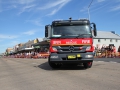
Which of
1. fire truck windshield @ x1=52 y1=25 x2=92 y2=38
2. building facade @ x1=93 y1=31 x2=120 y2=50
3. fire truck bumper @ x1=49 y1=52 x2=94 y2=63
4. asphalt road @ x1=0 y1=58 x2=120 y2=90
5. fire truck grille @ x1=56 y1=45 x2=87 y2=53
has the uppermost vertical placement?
building facade @ x1=93 y1=31 x2=120 y2=50

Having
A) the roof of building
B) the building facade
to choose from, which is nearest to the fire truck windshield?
the building facade

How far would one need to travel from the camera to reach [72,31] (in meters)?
10.8

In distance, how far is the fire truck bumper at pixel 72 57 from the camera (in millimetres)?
10547

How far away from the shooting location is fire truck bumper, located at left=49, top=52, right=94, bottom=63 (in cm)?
1055

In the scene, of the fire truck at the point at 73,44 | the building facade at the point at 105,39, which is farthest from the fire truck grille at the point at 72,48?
the building facade at the point at 105,39

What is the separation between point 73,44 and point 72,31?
0.80 m

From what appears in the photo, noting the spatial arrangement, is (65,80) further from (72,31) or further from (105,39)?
(105,39)

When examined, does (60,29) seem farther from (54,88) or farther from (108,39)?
(108,39)

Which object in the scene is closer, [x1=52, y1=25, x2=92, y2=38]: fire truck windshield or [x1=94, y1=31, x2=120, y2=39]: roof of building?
[x1=52, y1=25, x2=92, y2=38]: fire truck windshield

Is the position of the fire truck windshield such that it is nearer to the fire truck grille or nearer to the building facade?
the fire truck grille

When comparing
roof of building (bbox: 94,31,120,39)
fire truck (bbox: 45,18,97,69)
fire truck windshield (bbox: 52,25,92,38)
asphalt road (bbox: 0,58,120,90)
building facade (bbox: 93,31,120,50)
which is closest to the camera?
asphalt road (bbox: 0,58,120,90)

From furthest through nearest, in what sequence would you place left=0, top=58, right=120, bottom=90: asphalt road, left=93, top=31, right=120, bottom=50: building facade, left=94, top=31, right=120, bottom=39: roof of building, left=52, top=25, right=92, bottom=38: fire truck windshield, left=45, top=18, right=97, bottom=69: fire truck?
1. left=94, top=31, right=120, bottom=39: roof of building
2. left=93, top=31, right=120, bottom=50: building facade
3. left=52, top=25, right=92, bottom=38: fire truck windshield
4. left=45, top=18, right=97, bottom=69: fire truck
5. left=0, top=58, right=120, bottom=90: asphalt road

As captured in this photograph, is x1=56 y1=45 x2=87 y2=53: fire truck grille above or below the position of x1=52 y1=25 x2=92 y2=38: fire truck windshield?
below

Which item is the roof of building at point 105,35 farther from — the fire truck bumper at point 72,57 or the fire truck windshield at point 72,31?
the fire truck bumper at point 72,57
